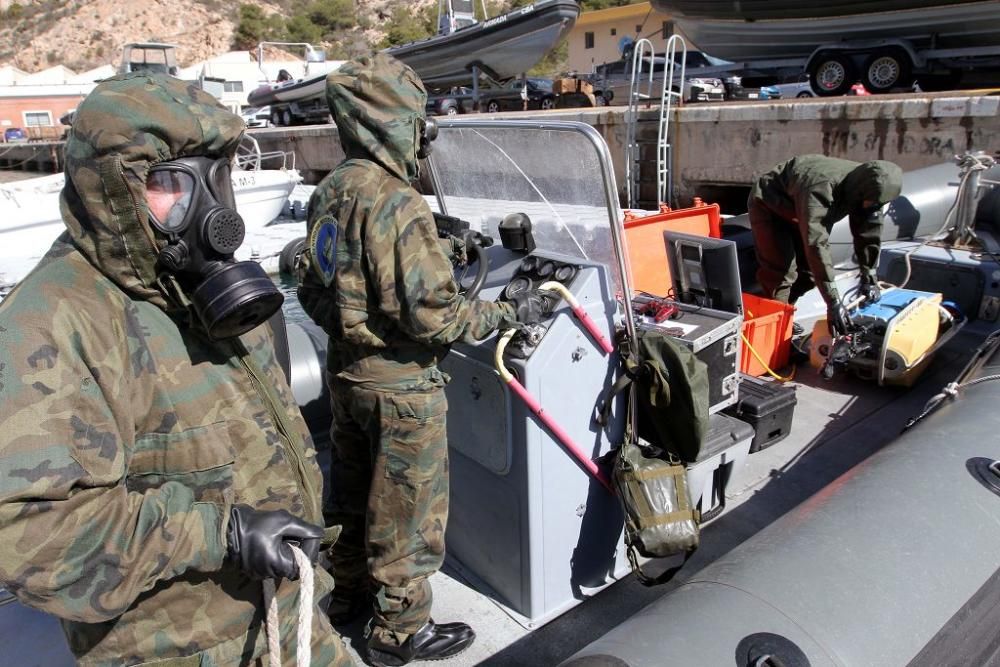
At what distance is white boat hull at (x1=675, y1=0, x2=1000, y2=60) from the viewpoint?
9.33 m

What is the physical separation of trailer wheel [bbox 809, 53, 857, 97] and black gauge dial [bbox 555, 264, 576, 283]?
10.4 metres

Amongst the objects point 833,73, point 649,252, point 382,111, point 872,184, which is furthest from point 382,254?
point 833,73

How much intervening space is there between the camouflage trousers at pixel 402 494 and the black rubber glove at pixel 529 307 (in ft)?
0.97

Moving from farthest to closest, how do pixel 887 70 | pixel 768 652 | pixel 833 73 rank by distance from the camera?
1. pixel 833 73
2. pixel 887 70
3. pixel 768 652

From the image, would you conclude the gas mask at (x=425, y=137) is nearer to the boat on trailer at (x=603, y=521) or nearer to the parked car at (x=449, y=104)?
the boat on trailer at (x=603, y=521)

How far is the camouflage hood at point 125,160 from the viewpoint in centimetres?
98

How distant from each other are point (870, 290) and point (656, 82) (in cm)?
1018

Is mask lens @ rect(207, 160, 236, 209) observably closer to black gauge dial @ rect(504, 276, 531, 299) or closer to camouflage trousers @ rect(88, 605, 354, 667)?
camouflage trousers @ rect(88, 605, 354, 667)

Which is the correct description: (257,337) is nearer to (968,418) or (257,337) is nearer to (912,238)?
(968,418)

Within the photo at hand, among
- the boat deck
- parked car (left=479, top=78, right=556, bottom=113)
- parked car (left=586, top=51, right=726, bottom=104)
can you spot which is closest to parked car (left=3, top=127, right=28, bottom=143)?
parked car (left=479, top=78, right=556, bottom=113)

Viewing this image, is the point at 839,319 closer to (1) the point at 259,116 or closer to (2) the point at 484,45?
(2) the point at 484,45

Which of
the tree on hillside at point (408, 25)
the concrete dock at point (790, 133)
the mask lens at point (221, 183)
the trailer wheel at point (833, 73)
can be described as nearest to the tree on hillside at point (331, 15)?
the tree on hillside at point (408, 25)

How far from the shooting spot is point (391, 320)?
1.76 meters

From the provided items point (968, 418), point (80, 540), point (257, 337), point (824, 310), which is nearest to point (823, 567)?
point (968, 418)
